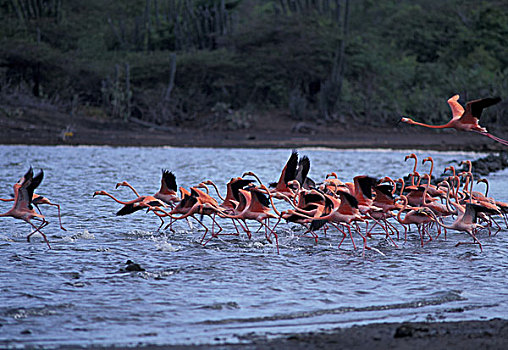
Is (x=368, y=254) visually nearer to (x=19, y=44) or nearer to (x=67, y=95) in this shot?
(x=67, y=95)

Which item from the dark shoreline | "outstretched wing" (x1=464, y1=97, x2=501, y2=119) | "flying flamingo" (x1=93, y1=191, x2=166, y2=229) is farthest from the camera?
"flying flamingo" (x1=93, y1=191, x2=166, y2=229)

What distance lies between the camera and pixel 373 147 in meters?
26.2

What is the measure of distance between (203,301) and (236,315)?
473 millimetres

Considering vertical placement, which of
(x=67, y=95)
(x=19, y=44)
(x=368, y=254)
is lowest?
(x=368, y=254)

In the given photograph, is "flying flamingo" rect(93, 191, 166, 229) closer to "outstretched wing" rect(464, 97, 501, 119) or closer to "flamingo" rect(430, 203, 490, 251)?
"flamingo" rect(430, 203, 490, 251)

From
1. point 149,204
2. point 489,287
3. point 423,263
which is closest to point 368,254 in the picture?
point 423,263

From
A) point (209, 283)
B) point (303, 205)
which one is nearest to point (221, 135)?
point (303, 205)

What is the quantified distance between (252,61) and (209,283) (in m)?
30.3

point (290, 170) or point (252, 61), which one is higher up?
point (252, 61)

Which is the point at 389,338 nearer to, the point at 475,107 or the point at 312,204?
the point at 475,107

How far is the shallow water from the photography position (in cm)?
466

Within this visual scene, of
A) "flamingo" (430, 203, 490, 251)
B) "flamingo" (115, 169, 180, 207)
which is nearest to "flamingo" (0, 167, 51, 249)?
"flamingo" (115, 169, 180, 207)

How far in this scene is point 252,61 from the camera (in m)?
35.4

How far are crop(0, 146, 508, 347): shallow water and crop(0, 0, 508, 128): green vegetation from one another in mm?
21859
